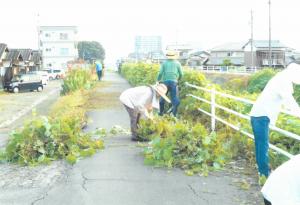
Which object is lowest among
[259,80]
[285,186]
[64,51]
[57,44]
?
[259,80]

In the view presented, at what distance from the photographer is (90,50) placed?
10538cm

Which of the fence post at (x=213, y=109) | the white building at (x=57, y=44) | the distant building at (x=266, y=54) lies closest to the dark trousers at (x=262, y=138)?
the fence post at (x=213, y=109)

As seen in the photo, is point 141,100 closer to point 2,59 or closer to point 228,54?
point 2,59

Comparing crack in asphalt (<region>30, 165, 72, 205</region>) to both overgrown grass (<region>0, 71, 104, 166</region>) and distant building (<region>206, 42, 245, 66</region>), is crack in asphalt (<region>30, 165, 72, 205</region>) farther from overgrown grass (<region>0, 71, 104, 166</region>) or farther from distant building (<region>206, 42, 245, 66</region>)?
distant building (<region>206, 42, 245, 66</region>)

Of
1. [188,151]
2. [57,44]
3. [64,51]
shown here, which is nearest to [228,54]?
[64,51]

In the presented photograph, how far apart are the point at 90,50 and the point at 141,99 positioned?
98604mm

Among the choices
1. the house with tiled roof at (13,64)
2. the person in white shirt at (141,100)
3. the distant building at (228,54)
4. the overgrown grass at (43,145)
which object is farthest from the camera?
the distant building at (228,54)

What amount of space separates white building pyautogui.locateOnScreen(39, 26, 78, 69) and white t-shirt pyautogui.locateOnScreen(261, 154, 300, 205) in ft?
291

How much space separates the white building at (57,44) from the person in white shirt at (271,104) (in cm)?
8631

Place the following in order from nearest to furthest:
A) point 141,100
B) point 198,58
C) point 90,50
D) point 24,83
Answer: point 141,100 < point 24,83 < point 198,58 < point 90,50

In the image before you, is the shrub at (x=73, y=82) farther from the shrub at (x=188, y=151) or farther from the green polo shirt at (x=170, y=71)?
the shrub at (x=188, y=151)

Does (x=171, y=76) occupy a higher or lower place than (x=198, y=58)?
higher

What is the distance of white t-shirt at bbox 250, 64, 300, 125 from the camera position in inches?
201

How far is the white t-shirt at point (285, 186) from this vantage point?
114 inches
